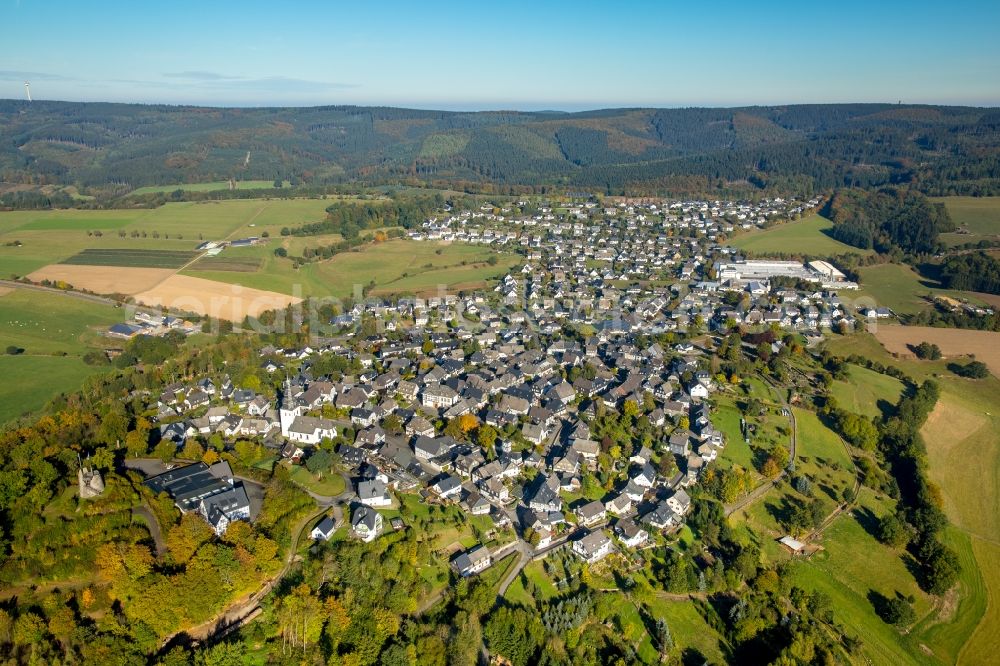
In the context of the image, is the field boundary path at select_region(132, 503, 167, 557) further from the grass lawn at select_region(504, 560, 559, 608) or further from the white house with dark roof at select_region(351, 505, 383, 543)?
the grass lawn at select_region(504, 560, 559, 608)

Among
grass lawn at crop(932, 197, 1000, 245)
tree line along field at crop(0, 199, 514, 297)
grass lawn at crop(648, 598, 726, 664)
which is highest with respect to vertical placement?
grass lawn at crop(932, 197, 1000, 245)

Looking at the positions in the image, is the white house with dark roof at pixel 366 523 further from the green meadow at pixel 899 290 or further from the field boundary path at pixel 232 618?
the green meadow at pixel 899 290

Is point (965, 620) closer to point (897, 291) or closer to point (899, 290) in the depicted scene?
point (897, 291)

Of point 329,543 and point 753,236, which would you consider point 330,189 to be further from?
point 329,543

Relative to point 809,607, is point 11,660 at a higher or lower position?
higher

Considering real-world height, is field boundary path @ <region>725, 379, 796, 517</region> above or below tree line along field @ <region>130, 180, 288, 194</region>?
below

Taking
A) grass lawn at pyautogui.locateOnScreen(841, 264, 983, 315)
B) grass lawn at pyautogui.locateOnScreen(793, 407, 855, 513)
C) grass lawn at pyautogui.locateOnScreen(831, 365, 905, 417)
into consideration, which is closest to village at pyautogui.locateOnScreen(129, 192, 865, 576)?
grass lawn at pyautogui.locateOnScreen(841, 264, 983, 315)

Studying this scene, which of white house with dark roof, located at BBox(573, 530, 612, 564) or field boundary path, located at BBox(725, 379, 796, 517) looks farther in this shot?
field boundary path, located at BBox(725, 379, 796, 517)

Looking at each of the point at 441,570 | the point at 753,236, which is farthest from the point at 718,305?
the point at 441,570
